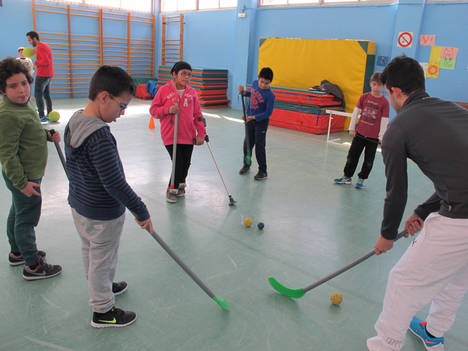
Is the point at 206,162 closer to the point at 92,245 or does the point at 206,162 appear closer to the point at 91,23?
the point at 92,245

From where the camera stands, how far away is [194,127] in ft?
13.1

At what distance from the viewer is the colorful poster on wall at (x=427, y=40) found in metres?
7.27

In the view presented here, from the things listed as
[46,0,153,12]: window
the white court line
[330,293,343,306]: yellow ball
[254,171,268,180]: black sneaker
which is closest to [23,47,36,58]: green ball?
[254,171,268,180]: black sneaker

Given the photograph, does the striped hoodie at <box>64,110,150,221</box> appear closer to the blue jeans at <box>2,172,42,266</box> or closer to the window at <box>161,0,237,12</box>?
the blue jeans at <box>2,172,42,266</box>

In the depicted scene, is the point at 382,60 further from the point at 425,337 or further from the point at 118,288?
the point at 118,288

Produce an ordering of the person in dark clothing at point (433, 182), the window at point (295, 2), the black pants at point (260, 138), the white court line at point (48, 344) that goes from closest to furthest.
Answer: the person in dark clothing at point (433, 182)
the white court line at point (48, 344)
the black pants at point (260, 138)
the window at point (295, 2)

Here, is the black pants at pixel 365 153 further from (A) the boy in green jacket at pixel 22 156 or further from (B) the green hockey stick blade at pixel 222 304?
(A) the boy in green jacket at pixel 22 156

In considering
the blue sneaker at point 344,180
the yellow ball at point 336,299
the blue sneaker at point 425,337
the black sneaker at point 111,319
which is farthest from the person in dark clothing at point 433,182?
the blue sneaker at point 344,180

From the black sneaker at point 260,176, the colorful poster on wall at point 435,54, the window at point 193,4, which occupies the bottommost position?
the black sneaker at point 260,176

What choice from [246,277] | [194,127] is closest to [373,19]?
[194,127]

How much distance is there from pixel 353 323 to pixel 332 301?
20cm

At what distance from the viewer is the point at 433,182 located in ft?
5.48

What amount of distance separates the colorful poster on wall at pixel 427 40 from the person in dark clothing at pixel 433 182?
6.60 m

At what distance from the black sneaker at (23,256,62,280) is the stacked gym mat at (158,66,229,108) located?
8883 millimetres
